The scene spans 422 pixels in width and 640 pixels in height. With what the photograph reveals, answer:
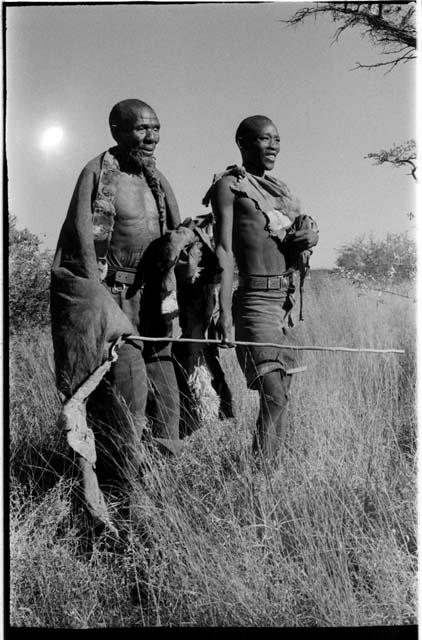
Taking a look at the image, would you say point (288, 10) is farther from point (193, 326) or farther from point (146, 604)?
point (146, 604)

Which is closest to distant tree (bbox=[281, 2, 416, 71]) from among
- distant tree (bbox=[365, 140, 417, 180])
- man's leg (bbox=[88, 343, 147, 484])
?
distant tree (bbox=[365, 140, 417, 180])

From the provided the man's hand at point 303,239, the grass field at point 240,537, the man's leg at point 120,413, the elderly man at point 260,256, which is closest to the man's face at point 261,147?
the elderly man at point 260,256

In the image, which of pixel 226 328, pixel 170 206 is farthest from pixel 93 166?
pixel 226 328

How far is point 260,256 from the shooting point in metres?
3.63

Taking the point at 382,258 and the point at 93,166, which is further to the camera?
the point at 382,258

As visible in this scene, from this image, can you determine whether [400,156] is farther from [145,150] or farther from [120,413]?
[120,413]

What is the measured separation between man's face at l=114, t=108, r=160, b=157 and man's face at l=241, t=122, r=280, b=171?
17.7 inches

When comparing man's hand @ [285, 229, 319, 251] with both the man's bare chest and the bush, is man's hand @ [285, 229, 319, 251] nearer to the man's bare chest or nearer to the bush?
the bush

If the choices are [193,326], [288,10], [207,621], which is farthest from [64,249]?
[207,621]

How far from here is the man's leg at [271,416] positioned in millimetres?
3527

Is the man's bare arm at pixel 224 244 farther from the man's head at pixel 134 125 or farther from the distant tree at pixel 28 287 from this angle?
the distant tree at pixel 28 287

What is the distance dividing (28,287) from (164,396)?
1080mm

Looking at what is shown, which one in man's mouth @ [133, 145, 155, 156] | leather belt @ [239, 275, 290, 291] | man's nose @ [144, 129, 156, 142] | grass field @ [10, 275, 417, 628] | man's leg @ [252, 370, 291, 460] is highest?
man's nose @ [144, 129, 156, 142]

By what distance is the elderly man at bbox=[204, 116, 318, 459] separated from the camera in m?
3.54
